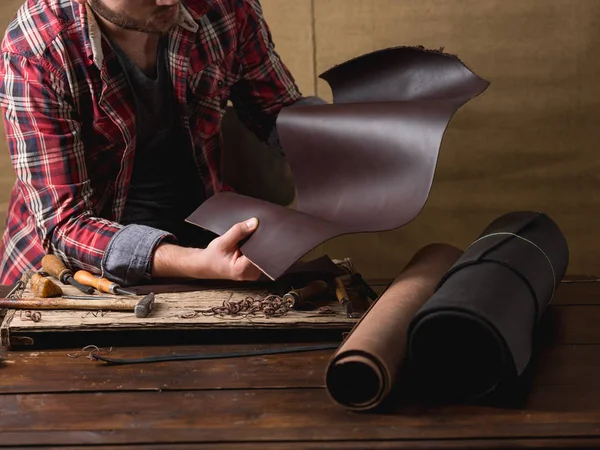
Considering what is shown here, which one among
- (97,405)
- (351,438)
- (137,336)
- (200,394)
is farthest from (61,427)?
(351,438)

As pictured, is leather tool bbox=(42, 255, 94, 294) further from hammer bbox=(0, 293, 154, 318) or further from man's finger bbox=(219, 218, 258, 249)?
man's finger bbox=(219, 218, 258, 249)

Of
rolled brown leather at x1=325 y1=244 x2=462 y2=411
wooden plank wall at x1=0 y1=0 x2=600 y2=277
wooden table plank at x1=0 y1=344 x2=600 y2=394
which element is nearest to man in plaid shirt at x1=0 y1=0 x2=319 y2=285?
wooden table plank at x1=0 y1=344 x2=600 y2=394

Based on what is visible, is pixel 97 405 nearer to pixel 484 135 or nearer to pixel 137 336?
pixel 137 336

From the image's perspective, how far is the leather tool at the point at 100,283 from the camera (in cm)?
179

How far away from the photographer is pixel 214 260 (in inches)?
69.0

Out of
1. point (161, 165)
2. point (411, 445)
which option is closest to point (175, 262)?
point (161, 165)

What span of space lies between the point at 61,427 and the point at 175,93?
1044 mm

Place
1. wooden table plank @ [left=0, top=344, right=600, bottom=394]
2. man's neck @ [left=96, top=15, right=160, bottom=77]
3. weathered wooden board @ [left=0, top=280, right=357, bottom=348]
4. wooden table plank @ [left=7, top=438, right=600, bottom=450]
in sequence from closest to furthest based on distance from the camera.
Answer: wooden table plank @ [left=7, top=438, right=600, bottom=450] < wooden table plank @ [left=0, top=344, right=600, bottom=394] < weathered wooden board @ [left=0, top=280, right=357, bottom=348] < man's neck @ [left=96, top=15, right=160, bottom=77]

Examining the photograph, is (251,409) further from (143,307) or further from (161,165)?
(161,165)

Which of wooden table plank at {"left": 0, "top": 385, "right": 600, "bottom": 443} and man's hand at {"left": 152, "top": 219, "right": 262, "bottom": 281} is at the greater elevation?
man's hand at {"left": 152, "top": 219, "right": 262, "bottom": 281}

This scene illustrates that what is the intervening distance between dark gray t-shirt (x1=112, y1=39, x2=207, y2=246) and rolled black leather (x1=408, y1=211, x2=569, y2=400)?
943 millimetres

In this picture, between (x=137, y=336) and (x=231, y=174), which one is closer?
(x=137, y=336)

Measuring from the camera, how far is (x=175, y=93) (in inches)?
85.7

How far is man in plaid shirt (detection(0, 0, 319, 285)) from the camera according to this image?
74.6 inches
